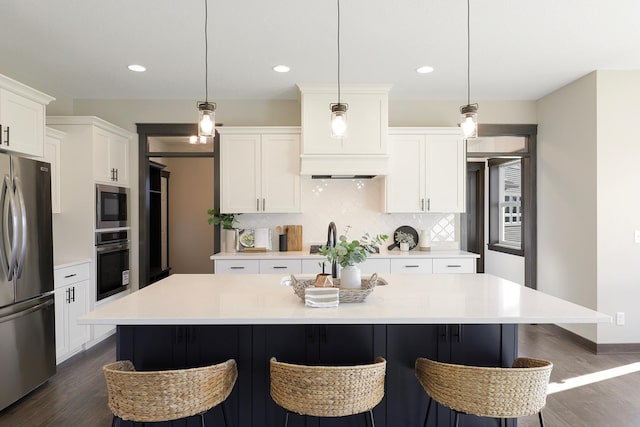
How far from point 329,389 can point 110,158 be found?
3.80m

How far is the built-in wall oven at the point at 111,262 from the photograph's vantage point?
13.5 feet

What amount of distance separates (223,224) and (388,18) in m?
2.83

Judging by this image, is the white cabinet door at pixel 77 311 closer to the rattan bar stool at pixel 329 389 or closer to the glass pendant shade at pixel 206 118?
the glass pendant shade at pixel 206 118

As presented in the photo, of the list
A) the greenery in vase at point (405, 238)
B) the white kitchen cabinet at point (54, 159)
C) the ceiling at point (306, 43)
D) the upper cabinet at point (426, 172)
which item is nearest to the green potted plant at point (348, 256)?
the ceiling at point (306, 43)

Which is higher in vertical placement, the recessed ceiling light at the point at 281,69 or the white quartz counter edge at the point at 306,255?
the recessed ceiling light at the point at 281,69

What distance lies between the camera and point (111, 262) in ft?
14.2

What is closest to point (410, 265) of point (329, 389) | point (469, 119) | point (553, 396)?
point (553, 396)

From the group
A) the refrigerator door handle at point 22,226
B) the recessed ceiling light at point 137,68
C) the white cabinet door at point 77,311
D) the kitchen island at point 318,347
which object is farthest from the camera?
the recessed ceiling light at point 137,68

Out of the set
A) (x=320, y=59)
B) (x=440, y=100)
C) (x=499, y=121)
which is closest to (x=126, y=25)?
(x=320, y=59)

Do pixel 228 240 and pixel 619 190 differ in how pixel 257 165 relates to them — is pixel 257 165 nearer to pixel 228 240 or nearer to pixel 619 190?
pixel 228 240

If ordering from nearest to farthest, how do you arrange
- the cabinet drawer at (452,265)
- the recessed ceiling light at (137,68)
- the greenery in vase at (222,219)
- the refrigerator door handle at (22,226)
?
1. the refrigerator door handle at (22,226)
2. the recessed ceiling light at (137,68)
3. the cabinet drawer at (452,265)
4. the greenery in vase at (222,219)

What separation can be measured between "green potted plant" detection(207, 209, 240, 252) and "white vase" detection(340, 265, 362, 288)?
2723 millimetres

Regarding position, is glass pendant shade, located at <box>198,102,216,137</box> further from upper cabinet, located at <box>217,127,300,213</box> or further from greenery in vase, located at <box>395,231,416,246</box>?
greenery in vase, located at <box>395,231,416,246</box>

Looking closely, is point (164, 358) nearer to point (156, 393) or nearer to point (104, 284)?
point (156, 393)
